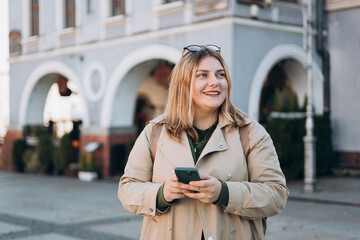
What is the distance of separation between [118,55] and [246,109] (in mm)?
5103

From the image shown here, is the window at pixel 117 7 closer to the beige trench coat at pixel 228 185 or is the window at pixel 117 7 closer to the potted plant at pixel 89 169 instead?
the potted plant at pixel 89 169

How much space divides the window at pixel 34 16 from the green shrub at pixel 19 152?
4.23 metres

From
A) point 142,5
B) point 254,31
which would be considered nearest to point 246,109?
point 254,31

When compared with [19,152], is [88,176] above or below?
below

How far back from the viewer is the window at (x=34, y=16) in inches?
803

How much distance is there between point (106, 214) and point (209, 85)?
787 centimetres

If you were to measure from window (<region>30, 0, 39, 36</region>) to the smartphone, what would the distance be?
1898cm

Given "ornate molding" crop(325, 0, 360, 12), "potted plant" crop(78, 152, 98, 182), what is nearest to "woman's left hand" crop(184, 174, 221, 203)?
"ornate molding" crop(325, 0, 360, 12)

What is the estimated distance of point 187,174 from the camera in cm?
252

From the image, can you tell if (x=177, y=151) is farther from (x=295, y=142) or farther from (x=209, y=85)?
(x=295, y=142)

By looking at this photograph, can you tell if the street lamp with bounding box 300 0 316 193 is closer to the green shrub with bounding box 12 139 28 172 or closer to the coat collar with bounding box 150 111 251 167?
the coat collar with bounding box 150 111 251 167

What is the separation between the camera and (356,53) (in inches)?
593

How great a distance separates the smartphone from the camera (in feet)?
8.18

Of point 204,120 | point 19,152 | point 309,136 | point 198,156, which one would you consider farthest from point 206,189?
point 19,152
